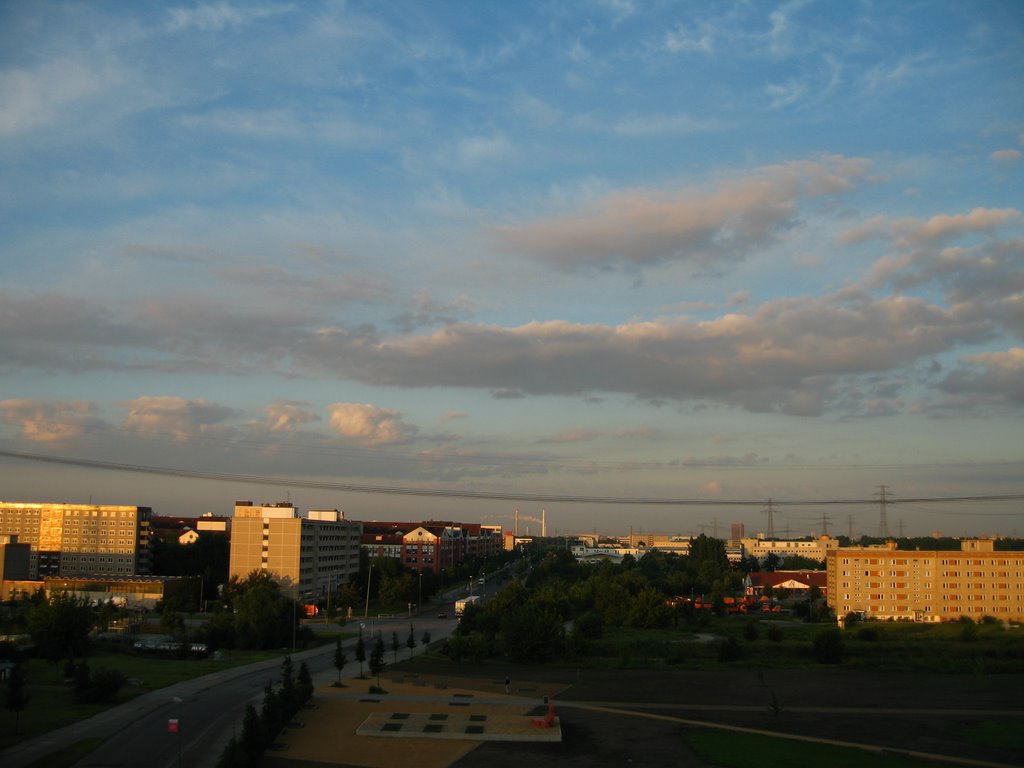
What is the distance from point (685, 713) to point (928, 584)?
4635 cm

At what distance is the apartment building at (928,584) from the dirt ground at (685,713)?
94.7 feet

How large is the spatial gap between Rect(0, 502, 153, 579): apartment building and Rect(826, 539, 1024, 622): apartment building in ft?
257

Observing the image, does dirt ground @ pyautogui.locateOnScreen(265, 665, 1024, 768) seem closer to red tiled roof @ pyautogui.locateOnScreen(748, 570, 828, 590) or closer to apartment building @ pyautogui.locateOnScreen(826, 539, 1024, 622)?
apartment building @ pyautogui.locateOnScreen(826, 539, 1024, 622)

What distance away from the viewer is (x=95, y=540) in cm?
10325

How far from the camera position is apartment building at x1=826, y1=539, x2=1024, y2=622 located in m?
68.1

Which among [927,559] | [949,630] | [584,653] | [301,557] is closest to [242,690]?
[584,653]

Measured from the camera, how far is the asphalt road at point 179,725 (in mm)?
23922

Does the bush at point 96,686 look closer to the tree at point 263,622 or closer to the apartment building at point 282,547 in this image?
the tree at point 263,622

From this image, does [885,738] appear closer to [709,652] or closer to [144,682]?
[709,652]

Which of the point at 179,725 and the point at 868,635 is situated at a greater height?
the point at 179,725

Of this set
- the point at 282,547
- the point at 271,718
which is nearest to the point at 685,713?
the point at 271,718

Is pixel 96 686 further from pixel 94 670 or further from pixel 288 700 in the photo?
pixel 288 700

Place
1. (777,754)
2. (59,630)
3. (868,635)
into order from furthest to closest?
(868,635) < (59,630) < (777,754)

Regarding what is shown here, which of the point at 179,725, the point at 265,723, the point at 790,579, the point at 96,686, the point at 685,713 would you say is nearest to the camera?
the point at 265,723
